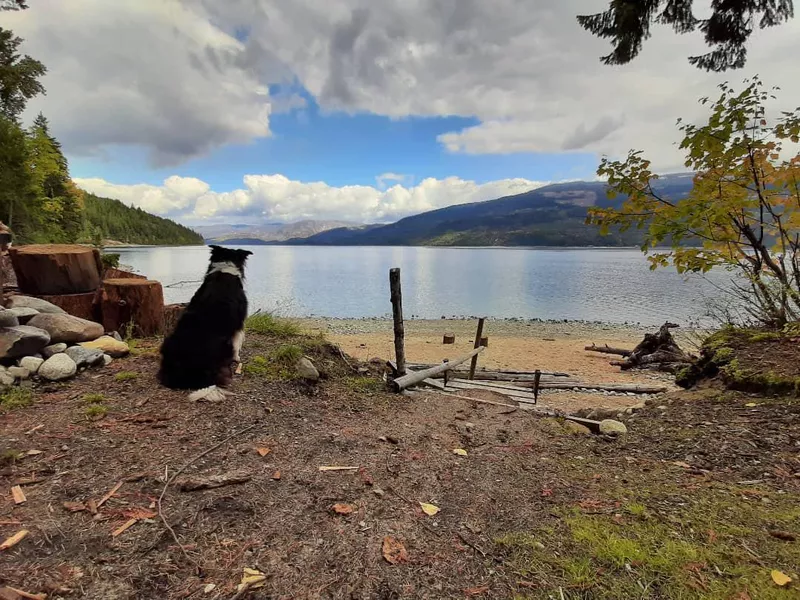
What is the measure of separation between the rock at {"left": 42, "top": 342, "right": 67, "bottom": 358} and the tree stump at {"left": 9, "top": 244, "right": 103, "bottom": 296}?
6.87ft

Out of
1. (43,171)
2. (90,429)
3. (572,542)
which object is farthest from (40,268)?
(43,171)

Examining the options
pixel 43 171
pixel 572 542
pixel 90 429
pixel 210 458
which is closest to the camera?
pixel 572 542

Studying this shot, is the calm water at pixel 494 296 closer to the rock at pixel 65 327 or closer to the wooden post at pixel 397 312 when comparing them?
the wooden post at pixel 397 312

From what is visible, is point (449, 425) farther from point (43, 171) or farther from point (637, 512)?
point (43, 171)

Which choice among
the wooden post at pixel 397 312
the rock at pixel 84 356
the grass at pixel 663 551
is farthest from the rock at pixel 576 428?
the rock at pixel 84 356

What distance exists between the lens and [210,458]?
3652 millimetres

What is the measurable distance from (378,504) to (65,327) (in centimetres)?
539

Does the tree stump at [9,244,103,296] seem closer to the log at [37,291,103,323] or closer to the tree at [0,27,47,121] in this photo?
the log at [37,291,103,323]

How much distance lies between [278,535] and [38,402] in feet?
12.0

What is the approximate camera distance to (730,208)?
593cm

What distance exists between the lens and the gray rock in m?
4.85

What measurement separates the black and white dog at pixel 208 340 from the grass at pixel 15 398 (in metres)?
1.25

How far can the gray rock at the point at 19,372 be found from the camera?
485cm

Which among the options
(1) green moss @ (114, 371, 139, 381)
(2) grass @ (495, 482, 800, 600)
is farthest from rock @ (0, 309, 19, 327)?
(2) grass @ (495, 482, 800, 600)
